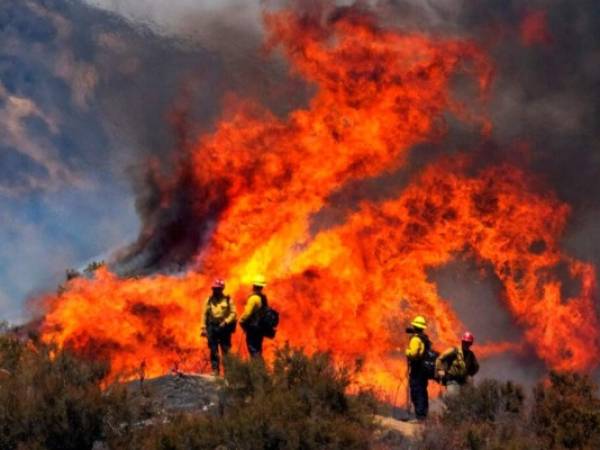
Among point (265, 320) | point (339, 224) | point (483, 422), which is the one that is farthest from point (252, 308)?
point (339, 224)

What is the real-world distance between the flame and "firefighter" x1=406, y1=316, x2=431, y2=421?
17.7 ft

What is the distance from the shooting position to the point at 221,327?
15.5 m

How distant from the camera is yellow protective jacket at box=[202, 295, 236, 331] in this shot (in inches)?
610

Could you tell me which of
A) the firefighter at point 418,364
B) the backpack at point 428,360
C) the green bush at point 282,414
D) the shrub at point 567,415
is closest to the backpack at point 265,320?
the firefighter at point 418,364

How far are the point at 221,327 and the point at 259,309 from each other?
0.78m

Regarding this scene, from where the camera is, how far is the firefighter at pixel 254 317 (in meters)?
15.3

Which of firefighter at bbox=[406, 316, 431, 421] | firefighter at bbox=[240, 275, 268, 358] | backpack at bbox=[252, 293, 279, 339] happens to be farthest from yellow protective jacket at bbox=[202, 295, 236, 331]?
firefighter at bbox=[406, 316, 431, 421]

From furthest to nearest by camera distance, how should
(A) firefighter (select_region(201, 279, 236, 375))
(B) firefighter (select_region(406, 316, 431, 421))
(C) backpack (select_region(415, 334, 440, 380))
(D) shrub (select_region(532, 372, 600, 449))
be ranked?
1. (A) firefighter (select_region(201, 279, 236, 375))
2. (C) backpack (select_region(415, 334, 440, 380))
3. (B) firefighter (select_region(406, 316, 431, 421))
4. (D) shrub (select_region(532, 372, 600, 449))

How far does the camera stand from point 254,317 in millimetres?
15266

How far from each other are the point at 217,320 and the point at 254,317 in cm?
71

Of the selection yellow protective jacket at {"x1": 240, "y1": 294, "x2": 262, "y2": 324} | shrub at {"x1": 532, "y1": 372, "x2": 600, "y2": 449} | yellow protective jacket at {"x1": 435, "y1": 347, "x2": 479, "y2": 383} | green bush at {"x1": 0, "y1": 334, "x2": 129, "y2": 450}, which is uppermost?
yellow protective jacket at {"x1": 240, "y1": 294, "x2": 262, "y2": 324}

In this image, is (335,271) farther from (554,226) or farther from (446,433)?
(446,433)

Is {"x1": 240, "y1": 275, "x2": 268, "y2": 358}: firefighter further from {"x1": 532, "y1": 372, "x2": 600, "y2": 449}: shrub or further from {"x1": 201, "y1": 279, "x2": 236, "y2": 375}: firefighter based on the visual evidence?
{"x1": 532, "y1": 372, "x2": 600, "y2": 449}: shrub

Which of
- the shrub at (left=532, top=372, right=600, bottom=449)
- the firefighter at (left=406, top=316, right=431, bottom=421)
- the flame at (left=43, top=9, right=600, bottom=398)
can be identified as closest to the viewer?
the shrub at (left=532, top=372, right=600, bottom=449)
